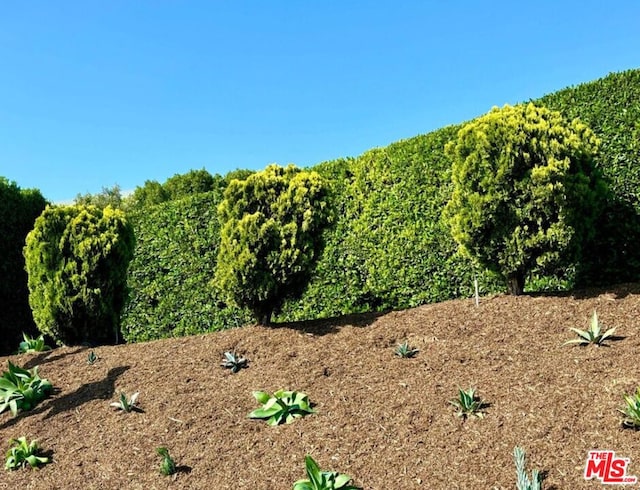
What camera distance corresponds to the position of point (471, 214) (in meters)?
5.81

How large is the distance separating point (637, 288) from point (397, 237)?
120 inches

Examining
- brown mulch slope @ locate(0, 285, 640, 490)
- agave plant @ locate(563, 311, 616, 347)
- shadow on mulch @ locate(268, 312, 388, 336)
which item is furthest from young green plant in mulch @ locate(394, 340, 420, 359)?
agave plant @ locate(563, 311, 616, 347)

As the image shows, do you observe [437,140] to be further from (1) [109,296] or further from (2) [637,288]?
(1) [109,296]

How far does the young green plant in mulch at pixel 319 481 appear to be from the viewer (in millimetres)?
3367

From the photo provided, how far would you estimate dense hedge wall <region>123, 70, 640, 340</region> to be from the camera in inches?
239

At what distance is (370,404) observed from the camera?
4.41 metres

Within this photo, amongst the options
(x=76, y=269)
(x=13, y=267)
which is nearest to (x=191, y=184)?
(x=13, y=267)

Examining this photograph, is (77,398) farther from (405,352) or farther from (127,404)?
(405,352)

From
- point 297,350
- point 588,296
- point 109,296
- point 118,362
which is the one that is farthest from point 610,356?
point 109,296

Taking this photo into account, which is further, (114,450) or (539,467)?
(114,450)

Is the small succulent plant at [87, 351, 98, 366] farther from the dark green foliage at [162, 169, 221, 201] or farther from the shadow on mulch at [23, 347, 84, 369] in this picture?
the dark green foliage at [162, 169, 221, 201]

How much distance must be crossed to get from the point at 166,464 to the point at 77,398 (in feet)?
6.59

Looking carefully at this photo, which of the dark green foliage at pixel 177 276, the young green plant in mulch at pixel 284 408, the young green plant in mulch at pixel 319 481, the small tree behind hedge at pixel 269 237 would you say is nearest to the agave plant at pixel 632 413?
the young green plant in mulch at pixel 319 481

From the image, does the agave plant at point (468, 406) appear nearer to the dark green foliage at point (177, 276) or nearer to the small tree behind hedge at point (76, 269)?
the dark green foliage at point (177, 276)
